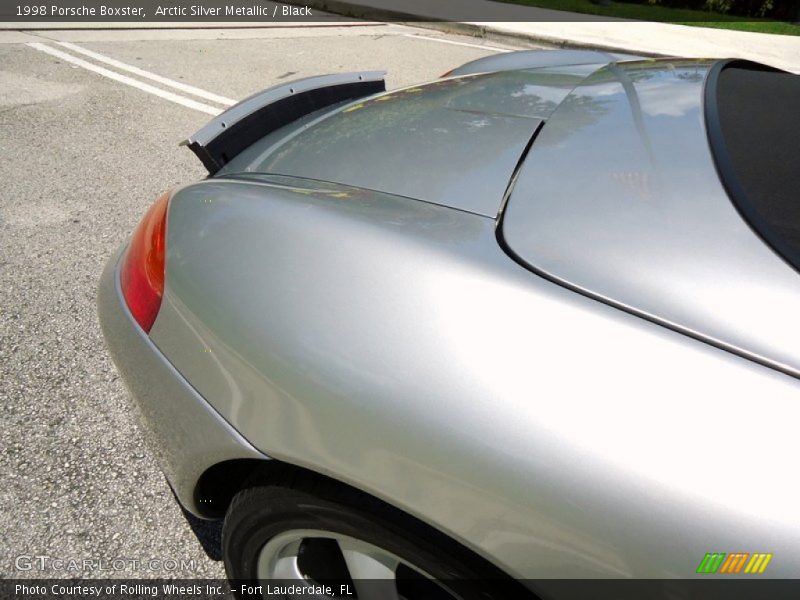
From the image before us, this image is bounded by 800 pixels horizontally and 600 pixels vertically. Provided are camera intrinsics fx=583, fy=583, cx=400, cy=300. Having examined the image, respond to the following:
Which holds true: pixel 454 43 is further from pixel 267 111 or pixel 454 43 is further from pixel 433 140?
pixel 433 140

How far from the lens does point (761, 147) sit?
130cm

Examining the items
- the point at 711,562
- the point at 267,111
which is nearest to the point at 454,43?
the point at 267,111

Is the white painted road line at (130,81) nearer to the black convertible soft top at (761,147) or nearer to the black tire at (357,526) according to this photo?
the black convertible soft top at (761,147)

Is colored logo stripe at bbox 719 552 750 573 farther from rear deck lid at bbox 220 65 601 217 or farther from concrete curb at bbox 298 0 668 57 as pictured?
concrete curb at bbox 298 0 668 57

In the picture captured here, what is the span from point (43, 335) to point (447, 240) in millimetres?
2144

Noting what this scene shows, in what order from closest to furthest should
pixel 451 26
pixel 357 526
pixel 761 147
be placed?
pixel 357 526
pixel 761 147
pixel 451 26

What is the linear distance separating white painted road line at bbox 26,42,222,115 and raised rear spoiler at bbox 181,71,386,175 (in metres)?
3.18

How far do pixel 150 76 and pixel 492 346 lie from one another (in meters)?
6.34

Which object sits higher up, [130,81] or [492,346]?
[492,346]

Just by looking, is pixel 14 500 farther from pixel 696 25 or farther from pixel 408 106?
pixel 696 25

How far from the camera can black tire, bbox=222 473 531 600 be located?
3.22 feet

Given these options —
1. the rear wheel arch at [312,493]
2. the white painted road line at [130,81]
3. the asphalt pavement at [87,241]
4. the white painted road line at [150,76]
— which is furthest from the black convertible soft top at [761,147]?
the white painted road line at [150,76]

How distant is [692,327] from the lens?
908 millimetres

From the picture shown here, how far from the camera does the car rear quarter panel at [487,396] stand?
2.68ft
